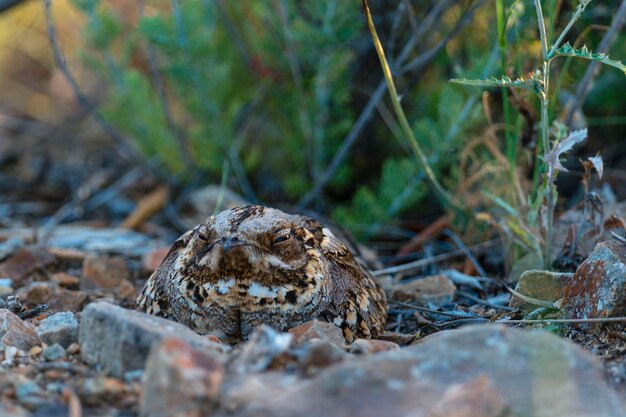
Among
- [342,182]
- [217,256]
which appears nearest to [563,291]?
[217,256]

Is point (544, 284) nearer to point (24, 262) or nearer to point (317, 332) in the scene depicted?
point (317, 332)

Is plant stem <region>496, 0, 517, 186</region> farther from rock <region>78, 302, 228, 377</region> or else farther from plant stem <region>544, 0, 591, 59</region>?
rock <region>78, 302, 228, 377</region>

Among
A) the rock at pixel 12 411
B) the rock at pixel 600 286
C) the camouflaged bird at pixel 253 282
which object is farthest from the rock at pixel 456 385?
the camouflaged bird at pixel 253 282

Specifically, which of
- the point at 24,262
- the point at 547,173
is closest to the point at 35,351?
the point at 24,262

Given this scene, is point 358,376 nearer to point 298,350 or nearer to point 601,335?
point 298,350

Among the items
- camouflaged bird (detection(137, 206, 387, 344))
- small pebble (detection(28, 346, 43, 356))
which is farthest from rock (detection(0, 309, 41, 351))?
camouflaged bird (detection(137, 206, 387, 344))

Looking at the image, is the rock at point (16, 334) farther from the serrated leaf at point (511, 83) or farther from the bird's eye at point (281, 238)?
the serrated leaf at point (511, 83)
